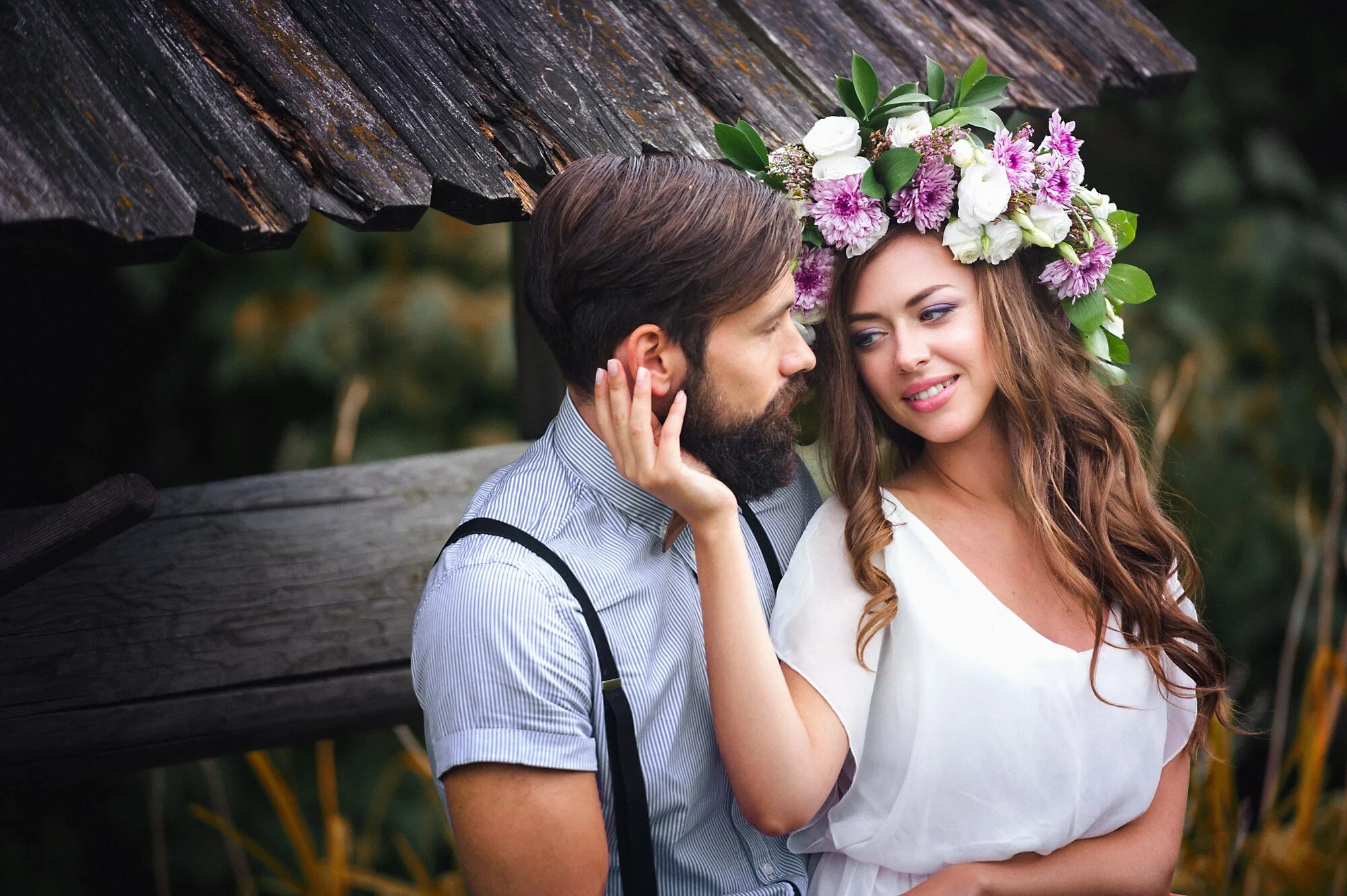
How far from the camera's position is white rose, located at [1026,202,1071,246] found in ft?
7.59

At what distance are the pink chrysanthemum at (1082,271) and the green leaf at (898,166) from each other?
0.37 m

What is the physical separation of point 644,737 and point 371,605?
3.32 ft

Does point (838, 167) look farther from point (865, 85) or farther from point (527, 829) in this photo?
point (527, 829)

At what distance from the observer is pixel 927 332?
2332 mm

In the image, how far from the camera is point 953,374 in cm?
235

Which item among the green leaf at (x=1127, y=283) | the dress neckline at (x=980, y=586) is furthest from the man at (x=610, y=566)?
the green leaf at (x=1127, y=283)

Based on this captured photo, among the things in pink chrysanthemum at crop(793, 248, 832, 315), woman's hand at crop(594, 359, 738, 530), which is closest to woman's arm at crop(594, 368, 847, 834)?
woman's hand at crop(594, 359, 738, 530)

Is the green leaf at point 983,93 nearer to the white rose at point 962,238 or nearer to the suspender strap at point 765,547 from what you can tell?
the white rose at point 962,238

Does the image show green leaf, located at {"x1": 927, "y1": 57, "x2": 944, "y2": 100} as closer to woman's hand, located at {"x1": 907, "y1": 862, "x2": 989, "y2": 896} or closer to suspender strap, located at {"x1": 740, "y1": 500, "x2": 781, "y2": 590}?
suspender strap, located at {"x1": 740, "y1": 500, "x2": 781, "y2": 590}

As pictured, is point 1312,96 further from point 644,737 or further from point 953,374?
point 644,737

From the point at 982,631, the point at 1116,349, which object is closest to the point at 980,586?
the point at 982,631

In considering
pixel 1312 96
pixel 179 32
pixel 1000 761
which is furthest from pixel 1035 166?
pixel 1312 96

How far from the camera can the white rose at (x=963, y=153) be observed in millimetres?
2285

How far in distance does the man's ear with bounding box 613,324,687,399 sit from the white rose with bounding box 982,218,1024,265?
67cm
